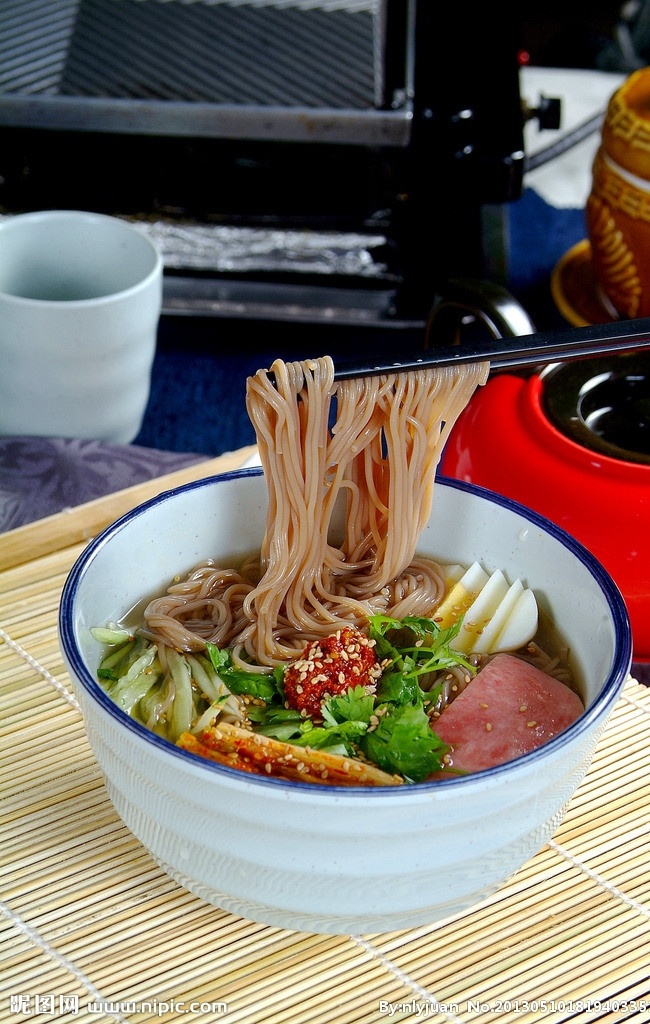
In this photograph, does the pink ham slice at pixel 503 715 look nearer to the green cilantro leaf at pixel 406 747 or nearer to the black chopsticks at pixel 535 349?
the green cilantro leaf at pixel 406 747

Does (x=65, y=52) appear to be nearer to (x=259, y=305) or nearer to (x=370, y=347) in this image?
(x=259, y=305)

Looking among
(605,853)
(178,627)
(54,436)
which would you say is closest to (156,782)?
(178,627)

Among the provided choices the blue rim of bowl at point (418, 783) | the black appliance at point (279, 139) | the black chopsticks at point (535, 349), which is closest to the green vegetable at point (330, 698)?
the blue rim of bowl at point (418, 783)

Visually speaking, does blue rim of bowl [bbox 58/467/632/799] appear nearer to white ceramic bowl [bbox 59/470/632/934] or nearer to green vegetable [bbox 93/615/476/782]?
white ceramic bowl [bbox 59/470/632/934]

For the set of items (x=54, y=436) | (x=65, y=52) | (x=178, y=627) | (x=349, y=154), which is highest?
(x=65, y=52)

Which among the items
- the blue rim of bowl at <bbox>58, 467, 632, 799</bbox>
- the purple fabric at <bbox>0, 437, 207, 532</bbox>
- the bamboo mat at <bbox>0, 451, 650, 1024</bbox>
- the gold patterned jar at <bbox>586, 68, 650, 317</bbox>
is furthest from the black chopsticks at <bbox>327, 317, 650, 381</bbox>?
the gold patterned jar at <bbox>586, 68, 650, 317</bbox>

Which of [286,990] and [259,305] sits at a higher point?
[259,305]

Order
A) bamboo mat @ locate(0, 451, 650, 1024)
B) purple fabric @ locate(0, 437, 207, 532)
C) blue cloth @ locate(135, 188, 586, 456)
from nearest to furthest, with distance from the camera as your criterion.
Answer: bamboo mat @ locate(0, 451, 650, 1024) < purple fabric @ locate(0, 437, 207, 532) < blue cloth @ locate(135, 188, 586, 456)
